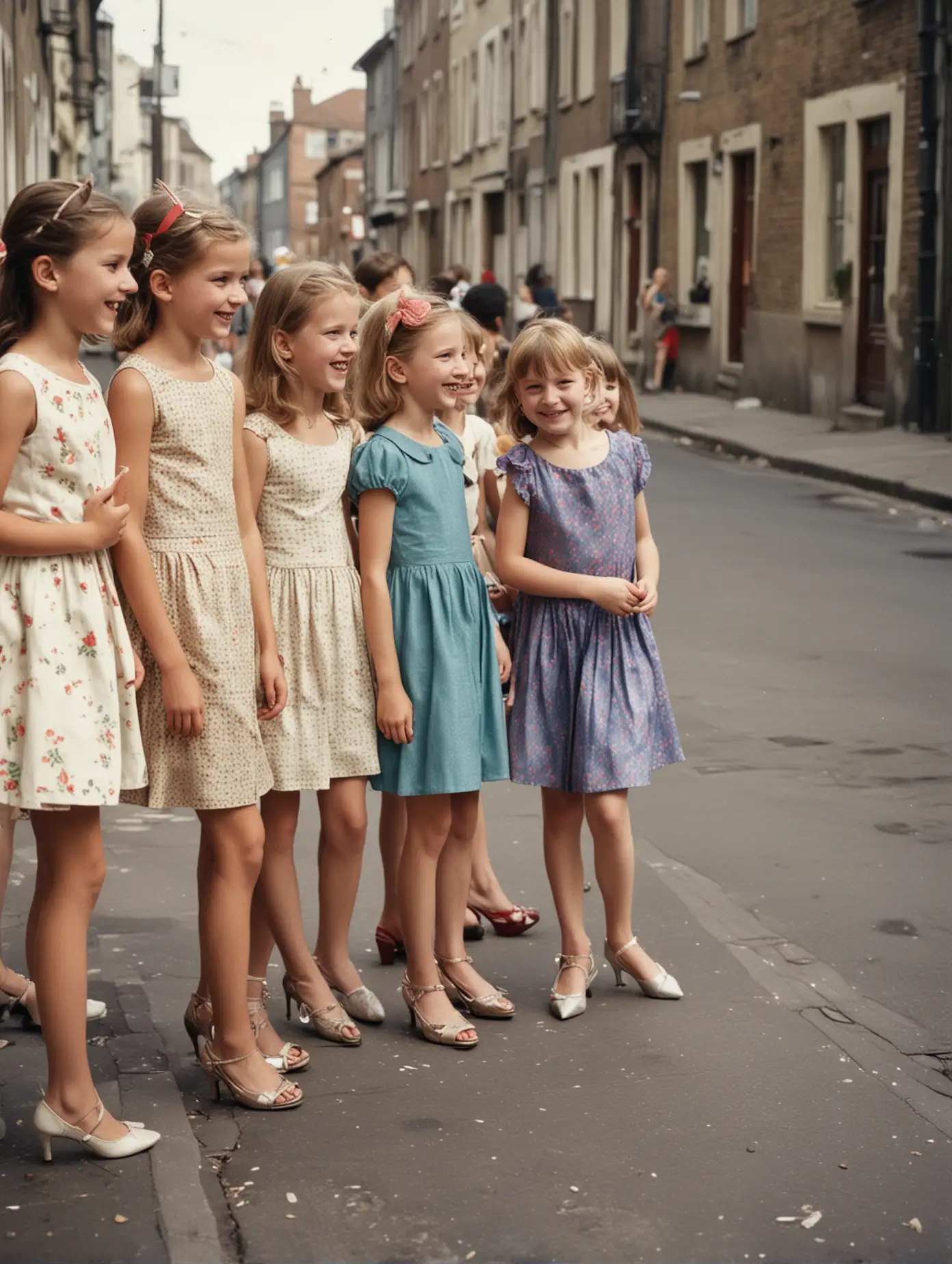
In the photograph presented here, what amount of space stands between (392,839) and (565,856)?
47 cm

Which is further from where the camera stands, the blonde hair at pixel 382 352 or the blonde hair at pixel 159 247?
the blonde hair at pixel 382 352

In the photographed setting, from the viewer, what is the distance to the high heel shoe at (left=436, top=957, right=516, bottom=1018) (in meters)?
4.36

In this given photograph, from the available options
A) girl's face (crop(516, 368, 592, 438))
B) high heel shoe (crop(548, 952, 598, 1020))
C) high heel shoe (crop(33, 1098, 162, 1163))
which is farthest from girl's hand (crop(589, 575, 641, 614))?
high heel shoe (crop(33, 1098, 162, 1163))

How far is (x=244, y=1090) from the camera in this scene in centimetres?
376

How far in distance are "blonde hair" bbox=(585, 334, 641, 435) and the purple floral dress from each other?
1.21 ft

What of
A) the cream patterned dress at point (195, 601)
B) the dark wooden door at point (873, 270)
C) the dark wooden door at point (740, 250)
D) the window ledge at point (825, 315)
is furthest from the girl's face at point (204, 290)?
the dark wooden door at point (740, 250)

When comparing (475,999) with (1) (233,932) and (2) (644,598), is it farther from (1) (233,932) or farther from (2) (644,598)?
(2) (644,598)

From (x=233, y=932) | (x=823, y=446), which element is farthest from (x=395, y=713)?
(x=823, y=446)

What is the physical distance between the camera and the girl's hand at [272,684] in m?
3.85

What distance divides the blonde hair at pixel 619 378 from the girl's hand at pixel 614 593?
57 cm

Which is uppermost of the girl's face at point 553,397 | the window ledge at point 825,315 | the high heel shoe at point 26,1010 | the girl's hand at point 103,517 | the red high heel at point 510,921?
the window ledge at point 825,315

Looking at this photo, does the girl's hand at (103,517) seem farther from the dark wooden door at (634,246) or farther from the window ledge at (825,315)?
the dark wooden door at (634,246)

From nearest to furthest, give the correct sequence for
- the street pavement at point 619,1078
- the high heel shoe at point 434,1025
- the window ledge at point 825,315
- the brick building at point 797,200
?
the street pavement at point 619,1078, the high heel shoe at point 434,1025, the brick building at point 797,200, the window ledge at point 825,315

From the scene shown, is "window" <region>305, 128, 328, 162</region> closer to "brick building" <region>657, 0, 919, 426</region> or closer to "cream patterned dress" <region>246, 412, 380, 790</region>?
"brick building" <region>657, 0, 919, 426</region>
